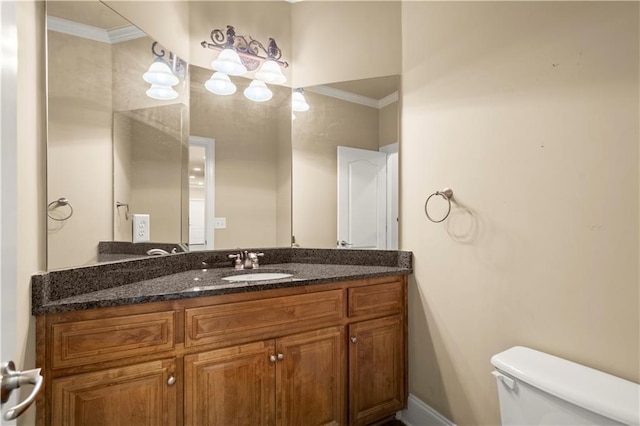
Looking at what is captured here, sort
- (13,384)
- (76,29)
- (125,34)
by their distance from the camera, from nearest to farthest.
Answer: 1. (13,384)
2. (76,29)
3. (125,34)

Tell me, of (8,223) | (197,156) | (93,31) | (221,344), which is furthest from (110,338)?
(93,31)

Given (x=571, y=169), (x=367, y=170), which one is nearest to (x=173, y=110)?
(x=367, y=170)

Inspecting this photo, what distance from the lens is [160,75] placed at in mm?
1711

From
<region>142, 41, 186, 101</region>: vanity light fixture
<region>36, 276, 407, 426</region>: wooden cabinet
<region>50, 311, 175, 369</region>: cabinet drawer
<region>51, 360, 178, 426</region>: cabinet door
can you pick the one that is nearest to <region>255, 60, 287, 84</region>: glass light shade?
<region>142, 41, 186, 101</region>: vanity light fixture

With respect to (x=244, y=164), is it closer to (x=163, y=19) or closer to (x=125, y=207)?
(x=125, y=207)

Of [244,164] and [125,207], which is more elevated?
[244,164]

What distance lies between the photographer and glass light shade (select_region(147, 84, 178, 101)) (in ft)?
5.49

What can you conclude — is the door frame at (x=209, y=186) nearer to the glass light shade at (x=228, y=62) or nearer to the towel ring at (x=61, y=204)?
the glass light shade at (x=228, y=62)

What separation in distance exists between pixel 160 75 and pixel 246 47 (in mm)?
596

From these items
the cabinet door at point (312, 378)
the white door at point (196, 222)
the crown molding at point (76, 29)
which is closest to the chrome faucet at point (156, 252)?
the white door at point (196, 222)

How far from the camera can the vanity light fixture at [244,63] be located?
1.93 metres

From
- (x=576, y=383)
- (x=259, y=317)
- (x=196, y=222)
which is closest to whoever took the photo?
(x=576, y=383)

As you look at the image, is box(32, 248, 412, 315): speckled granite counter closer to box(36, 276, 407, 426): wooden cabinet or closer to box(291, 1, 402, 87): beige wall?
box(36, 276, 407, 426): wooden cabinet

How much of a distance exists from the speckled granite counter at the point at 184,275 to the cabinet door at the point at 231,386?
278 mm
